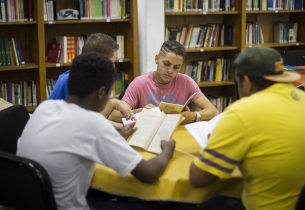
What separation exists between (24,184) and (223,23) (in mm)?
4149

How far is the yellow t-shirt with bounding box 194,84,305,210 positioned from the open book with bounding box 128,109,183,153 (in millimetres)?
504

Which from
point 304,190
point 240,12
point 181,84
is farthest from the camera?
point 240,12

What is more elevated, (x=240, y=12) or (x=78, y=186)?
(x=240, y=12)

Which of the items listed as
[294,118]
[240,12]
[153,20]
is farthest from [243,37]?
[294,118]

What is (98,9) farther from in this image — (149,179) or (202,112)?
(149,179)

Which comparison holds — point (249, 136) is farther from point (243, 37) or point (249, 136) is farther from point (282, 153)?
point (243, 37)

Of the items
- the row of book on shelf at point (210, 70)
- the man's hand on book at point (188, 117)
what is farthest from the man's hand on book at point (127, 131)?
the row of book on shelf at point (210, 70)

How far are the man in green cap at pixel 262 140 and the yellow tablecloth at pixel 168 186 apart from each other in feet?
0.28

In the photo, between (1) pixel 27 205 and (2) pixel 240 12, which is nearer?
(1) pixel 27 205

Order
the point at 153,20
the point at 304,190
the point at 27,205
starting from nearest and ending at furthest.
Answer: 1. the point at 304,190
2. the point at 27,205
3. the point at 153,20

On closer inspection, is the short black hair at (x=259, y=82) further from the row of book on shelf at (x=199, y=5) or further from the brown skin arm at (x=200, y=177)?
the row of book on shelf at (x=199, y=5)

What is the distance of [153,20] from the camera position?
4.54m

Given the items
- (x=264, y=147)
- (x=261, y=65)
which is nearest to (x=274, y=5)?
(x=261, y=65)

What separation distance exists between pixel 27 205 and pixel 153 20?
3.21m
